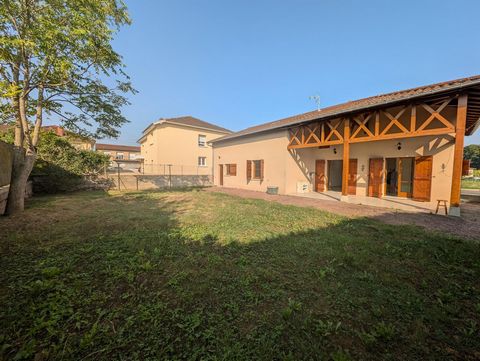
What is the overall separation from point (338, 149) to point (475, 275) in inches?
372

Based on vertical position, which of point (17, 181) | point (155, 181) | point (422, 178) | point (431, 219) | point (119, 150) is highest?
point (119, 150)

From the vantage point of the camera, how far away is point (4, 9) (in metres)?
5.04

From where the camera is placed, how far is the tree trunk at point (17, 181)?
5797mm

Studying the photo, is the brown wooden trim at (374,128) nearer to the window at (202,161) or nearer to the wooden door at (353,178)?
the wooden door at (353,178)

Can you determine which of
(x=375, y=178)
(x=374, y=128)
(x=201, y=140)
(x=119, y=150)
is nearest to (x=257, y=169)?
(x=375, y=178)

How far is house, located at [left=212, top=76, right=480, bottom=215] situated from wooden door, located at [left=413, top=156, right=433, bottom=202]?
1.2 inches

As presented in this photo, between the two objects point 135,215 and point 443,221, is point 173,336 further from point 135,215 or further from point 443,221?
point 443,221

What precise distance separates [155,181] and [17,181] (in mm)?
10730

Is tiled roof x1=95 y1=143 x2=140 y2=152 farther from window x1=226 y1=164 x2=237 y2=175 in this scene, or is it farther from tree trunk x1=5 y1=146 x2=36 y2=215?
tree trunk x1=5 y1=146 x2=36 y2=215

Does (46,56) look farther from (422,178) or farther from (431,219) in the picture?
(422,178)

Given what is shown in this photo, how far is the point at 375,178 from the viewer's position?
10273mm

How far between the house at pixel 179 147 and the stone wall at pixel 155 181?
1.52 meters

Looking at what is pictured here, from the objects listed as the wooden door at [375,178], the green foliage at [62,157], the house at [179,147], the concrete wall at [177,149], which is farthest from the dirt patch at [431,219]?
the concrete wall at [177,149]

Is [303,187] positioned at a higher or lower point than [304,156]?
lower
